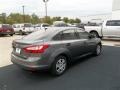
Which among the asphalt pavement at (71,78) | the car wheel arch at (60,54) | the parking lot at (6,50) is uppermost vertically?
the car wheel arch at (60,54)

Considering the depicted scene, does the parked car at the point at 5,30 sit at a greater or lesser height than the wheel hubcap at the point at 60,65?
greater

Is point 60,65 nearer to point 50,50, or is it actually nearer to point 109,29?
point 50,50

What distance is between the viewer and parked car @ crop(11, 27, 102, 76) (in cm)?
461

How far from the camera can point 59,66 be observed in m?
5.13

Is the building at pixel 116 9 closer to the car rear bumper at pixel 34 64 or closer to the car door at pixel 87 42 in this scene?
the car door at pixel 87 42

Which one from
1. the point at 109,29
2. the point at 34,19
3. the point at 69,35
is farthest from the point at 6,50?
the point at 34,19

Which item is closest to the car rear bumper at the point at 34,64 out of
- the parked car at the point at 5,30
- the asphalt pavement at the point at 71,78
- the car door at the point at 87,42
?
the asphalt pavement at the point at 71,78

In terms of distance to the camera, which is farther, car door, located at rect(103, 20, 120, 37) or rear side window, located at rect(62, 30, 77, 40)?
car door, located at rect(103, 20, 120, 37)

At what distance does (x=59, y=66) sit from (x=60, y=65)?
0.17ft

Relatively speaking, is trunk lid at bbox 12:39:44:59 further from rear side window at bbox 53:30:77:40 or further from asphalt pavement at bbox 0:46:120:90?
asphalt pavement at bbox 0:46:120:90

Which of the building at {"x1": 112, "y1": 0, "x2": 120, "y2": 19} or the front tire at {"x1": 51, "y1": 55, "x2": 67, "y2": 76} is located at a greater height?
the building at {"x1": 112, "y1": 0, "x2": 120, "y2": 19}

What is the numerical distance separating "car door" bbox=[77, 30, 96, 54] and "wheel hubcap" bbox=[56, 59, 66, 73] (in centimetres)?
144

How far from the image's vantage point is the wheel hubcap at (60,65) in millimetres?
5086

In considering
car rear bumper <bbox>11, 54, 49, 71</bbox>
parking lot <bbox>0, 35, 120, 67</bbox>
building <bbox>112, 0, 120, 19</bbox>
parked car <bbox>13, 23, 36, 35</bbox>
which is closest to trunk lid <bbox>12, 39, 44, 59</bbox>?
car rear bumper <bbox>11, 54, 49, 71</bbox>
